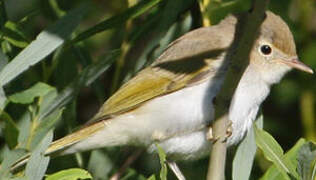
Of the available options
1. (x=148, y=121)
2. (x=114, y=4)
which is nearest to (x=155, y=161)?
(x=148, y=121)

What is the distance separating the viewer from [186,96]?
3520 millimetres

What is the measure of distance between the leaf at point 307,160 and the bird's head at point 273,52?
3.11ft

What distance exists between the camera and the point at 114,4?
465 centimetres

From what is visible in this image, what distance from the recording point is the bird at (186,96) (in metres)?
3.48

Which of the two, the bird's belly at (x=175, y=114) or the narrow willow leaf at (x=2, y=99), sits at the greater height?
the narrow willow leaf at (x=2, y=99)

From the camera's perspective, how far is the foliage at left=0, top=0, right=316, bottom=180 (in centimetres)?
305

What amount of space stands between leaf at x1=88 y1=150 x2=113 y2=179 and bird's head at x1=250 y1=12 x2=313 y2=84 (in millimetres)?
815

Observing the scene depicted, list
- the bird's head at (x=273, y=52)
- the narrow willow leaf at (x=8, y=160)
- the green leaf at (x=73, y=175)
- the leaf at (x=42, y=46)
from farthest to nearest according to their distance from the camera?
the bird's head at (x=273, y=52) < the leaf at (x=42, y=46) < the narrow willow leaf at (x=8, y=160) < the green leaf at (x=73, y=175)

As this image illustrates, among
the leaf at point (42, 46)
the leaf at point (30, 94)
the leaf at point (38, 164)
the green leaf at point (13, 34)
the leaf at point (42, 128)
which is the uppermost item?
the green leaf at point (13, 34)

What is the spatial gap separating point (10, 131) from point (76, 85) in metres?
0.35

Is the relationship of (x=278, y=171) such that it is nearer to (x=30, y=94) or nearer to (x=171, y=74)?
(x=171, y=74)

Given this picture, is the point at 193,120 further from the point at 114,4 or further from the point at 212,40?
the point at 114,4

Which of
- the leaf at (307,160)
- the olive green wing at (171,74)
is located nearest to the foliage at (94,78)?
the leaf at (307,160)

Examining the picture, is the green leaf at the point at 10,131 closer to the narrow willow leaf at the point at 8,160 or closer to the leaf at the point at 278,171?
the narrow willow leaf at the point at 8,160
